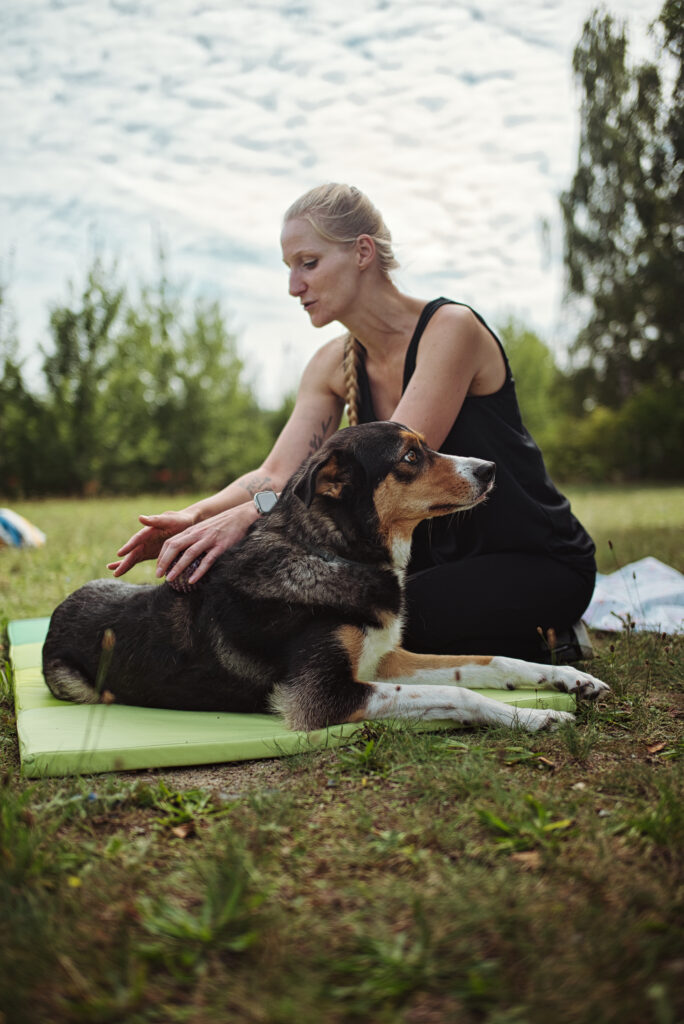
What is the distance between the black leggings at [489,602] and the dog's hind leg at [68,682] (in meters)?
1.60

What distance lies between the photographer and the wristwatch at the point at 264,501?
3908 millimetres

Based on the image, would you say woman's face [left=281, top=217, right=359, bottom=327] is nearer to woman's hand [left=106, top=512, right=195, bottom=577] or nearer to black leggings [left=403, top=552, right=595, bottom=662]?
woman's hand [left=106, top=512, right=195, bottom=577]

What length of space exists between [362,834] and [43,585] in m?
5.64

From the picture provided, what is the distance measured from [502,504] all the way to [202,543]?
63.0 inches

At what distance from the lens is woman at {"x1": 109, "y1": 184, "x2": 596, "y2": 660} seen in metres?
4.12

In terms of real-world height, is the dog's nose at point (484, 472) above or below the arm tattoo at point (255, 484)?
above

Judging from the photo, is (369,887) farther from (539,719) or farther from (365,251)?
(365,251)

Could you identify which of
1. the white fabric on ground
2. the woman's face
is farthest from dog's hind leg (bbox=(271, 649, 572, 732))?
the woman's face

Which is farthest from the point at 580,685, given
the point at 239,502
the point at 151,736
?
the point at 239,502

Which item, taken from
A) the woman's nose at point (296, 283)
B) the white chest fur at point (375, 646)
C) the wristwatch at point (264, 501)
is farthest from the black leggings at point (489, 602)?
the woman's nose at point (296, 283)

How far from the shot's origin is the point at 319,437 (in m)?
4.78

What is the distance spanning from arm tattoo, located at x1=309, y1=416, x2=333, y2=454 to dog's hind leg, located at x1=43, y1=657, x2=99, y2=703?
1810 millimetres

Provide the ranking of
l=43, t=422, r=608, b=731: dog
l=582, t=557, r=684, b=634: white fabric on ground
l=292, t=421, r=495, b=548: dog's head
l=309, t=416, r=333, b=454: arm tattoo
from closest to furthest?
l=43, t=422, r=608, b=731: dog → l=292, t=421, r=495, b=548: dog's head → l=309, t=416, r=333, b=454: arm tattoo → l=582, t=557, r=684, b=634: white fabric on ground

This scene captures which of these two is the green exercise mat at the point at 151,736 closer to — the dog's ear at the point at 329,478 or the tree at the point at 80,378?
the dog's ear at the point at 329,478
